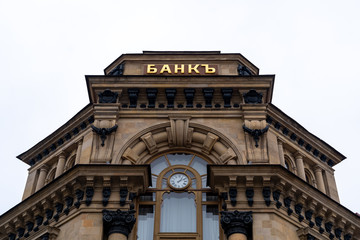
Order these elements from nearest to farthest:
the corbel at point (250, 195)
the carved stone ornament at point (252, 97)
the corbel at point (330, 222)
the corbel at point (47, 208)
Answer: the corbel at point (250, 195) → the corbel at point (47, 208) → the corbel at point (330, 222) → the carved stone ornament at point (252, 97)

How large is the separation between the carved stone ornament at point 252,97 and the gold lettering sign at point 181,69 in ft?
8.94

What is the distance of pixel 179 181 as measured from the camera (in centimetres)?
2730

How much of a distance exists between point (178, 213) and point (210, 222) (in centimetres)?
151

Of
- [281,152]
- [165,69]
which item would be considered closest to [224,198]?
[281,152]

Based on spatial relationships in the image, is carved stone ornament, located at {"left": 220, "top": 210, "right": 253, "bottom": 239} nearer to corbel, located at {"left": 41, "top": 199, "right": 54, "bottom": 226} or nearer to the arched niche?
the arched niche

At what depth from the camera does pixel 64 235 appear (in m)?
25.5

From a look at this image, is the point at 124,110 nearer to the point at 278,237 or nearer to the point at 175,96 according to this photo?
the point at 175,96

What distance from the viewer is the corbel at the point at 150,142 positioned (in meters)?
28.1

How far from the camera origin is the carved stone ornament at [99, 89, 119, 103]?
2966 cm

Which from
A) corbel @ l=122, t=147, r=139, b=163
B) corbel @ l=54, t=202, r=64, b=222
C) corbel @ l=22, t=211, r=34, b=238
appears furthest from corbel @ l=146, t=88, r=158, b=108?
corbel @ l=22, t=211, r=34, b=238

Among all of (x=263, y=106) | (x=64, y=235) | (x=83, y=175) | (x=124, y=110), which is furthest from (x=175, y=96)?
(x=64, y=235)

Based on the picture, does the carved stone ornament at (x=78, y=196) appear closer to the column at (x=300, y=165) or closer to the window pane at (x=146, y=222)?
the window pane at (x=146, y=222)

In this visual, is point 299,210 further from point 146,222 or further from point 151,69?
point 151,69

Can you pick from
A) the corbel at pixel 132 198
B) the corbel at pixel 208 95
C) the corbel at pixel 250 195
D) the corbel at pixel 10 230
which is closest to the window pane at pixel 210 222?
the corbel at pixel 250 195
